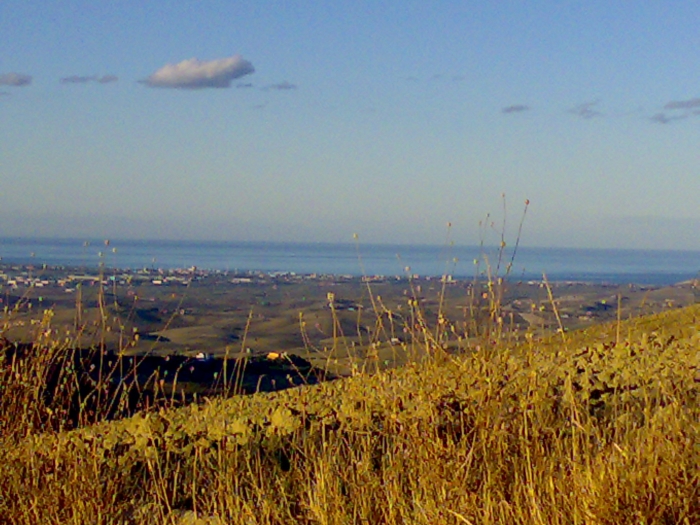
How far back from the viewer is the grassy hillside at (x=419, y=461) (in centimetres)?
318

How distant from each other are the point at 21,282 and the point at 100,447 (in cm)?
292

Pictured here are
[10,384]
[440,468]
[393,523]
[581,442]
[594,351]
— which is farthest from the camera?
[594,351]

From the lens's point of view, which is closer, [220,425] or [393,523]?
[393,523]

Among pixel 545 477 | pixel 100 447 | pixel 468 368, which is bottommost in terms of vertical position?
pixel 100 447

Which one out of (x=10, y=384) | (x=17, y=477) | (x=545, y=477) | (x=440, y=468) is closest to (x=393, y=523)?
(x=440, y=468)

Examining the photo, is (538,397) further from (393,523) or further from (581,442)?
(393,523)

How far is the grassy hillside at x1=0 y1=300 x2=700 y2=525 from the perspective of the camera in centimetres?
318

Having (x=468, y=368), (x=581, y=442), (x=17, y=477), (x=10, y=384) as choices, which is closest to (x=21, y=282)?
(x=10, y=384)

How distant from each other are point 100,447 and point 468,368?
7.34ft

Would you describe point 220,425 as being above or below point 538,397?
below

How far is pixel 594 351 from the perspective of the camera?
704cm

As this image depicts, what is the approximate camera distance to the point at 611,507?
119 inches

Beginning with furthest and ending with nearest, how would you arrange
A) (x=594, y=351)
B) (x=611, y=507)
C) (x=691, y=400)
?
(x=594, y=351) → (x=691, y=400) → (x=611, y=507)

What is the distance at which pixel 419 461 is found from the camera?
3.74m
